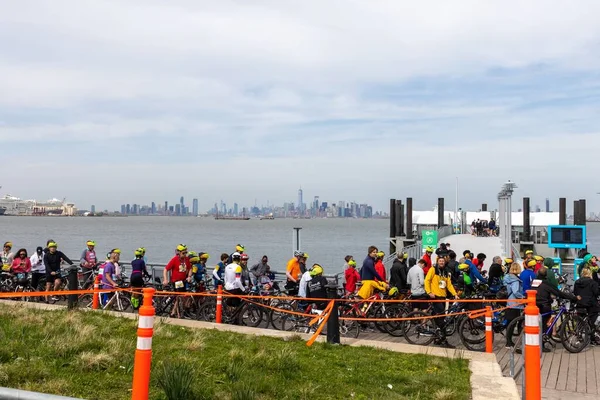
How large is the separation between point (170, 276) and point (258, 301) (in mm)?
2235

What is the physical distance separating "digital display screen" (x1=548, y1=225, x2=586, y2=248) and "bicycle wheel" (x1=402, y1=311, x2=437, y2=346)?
1910cm

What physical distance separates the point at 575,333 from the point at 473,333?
66.7 inches

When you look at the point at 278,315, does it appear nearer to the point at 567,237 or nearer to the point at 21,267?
the point at 21,267

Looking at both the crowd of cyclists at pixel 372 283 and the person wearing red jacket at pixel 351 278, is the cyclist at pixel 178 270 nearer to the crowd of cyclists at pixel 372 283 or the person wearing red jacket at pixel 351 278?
the crowd of cyclists at pixel 372 283

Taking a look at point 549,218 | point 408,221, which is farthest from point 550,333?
point 549,218

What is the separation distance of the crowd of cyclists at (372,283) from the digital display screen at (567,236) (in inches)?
462

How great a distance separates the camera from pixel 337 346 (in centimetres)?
916

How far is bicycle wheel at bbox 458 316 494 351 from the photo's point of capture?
10297 millimetres

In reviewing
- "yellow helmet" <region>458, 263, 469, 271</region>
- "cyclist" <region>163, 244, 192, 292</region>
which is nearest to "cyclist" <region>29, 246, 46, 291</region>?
"cyclist" <region>163, 244, 192, 292</region>

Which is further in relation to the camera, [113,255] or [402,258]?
[113,255]

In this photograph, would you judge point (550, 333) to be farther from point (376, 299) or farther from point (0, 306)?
point (0, 306)

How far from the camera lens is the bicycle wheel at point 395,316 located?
11383 millimetres

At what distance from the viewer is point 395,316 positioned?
11438 mm

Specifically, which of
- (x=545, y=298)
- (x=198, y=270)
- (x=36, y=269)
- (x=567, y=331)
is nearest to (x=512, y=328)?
(x=545, y=298)
